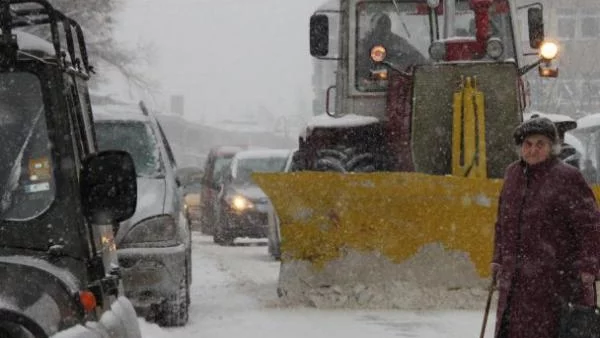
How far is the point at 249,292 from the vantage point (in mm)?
12477

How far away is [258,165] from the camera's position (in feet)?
75.3

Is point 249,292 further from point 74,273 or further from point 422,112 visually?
point 74,273

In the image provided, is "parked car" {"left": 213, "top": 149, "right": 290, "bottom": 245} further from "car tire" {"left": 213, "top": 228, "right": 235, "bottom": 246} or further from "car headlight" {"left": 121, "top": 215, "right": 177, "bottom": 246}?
"car headlight" {"left": 121, "top": 215, "right": 177, "bottom": 246}

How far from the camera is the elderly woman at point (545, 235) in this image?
646cm

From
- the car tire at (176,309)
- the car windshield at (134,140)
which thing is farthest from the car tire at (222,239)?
the car tire at (176,309)

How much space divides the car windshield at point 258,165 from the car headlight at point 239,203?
974 mm

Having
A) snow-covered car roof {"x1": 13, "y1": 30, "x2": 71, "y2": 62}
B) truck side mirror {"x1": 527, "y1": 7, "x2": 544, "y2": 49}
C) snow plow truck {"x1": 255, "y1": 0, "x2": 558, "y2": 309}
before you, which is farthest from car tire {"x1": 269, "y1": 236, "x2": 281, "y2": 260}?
snow-covered car roof {"x1": 13, "y1": 30, "x2": 71, "y2": 62}

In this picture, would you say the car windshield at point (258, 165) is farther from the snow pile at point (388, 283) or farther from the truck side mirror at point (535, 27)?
the snow pile at point (388, 283)

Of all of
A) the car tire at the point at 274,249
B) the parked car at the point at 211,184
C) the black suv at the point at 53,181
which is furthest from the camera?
the parked car at the point at 211,184

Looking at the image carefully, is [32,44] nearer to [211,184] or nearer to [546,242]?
[546,242]

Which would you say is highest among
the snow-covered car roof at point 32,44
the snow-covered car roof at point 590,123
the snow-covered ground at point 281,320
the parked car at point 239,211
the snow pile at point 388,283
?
the snow-covered car roof at point 32,44

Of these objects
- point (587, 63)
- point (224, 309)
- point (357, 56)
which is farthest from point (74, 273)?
point (587, 63)

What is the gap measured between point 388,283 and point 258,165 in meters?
12.1

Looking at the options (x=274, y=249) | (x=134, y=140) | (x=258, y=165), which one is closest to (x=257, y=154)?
(x=258, y=165)
